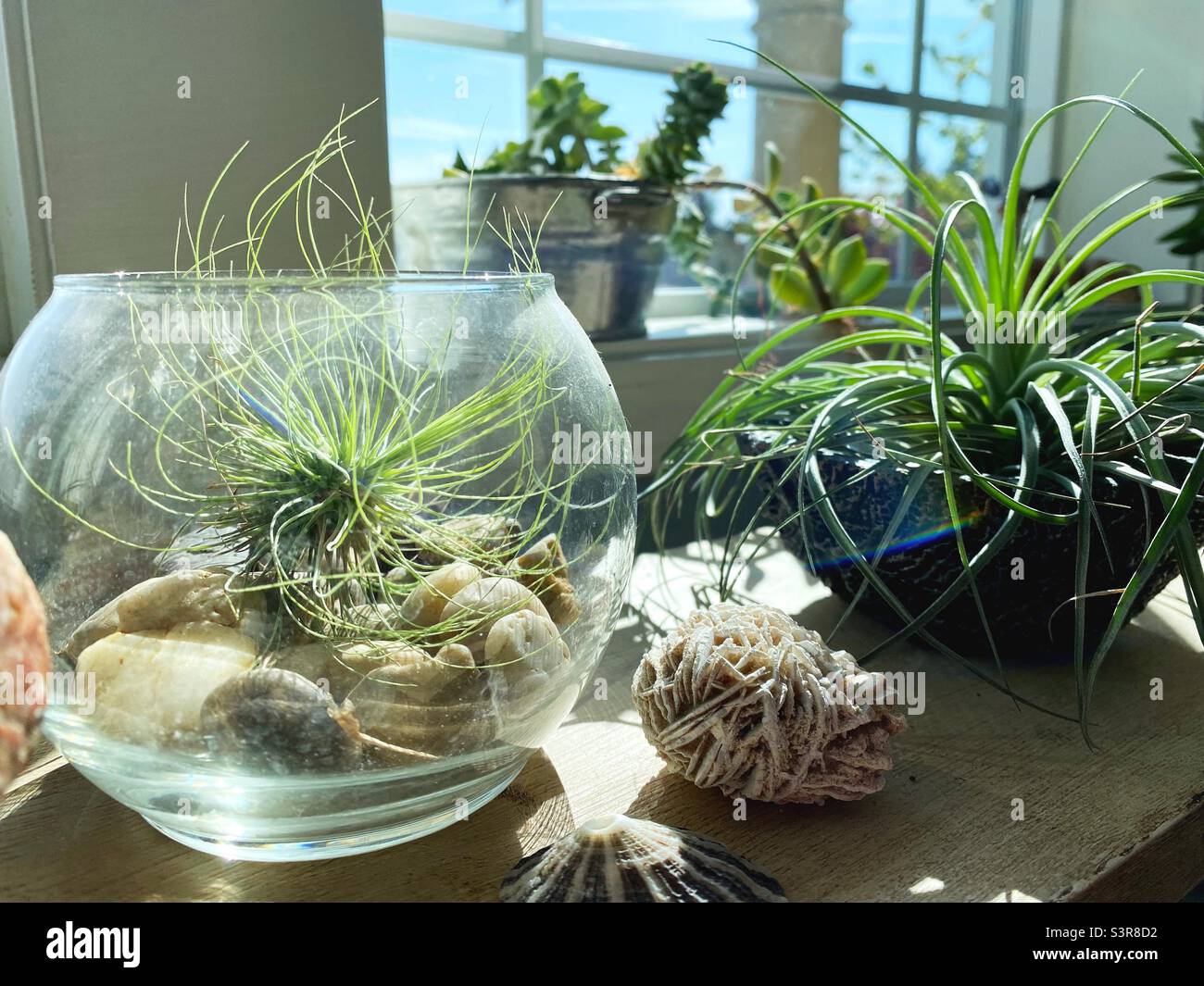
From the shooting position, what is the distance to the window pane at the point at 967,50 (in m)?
1.47

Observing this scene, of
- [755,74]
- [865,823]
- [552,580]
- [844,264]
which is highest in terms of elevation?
[755,74]

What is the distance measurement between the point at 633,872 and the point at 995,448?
33cm

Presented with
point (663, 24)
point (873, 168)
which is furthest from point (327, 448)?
point (873, 168)

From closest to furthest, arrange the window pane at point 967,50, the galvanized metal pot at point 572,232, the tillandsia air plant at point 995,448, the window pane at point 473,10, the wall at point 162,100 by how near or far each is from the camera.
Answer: the tillandsia air plant at point 995,448 < the wall at point 162,100 < the galvanized metal pot at point 572,232 < the window pane at point 473,10 < the window pane at point 967,50

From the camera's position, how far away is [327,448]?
1.22 ft

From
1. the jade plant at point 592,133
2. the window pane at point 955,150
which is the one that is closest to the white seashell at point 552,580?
the jade plant at point 592,133

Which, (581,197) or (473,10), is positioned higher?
(473,10)

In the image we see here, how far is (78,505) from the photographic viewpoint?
1.17ft

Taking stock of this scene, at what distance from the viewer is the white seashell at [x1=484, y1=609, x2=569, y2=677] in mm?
364

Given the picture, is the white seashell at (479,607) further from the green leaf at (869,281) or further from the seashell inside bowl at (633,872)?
the green leaf at (869,281)

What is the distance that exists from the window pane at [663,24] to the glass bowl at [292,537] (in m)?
0.79

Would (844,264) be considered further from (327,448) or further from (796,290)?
(327,448)

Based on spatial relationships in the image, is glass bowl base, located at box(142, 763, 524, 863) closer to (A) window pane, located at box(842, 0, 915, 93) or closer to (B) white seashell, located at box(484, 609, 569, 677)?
(B) white seashell, located at box(484, 609, 569, 677)
